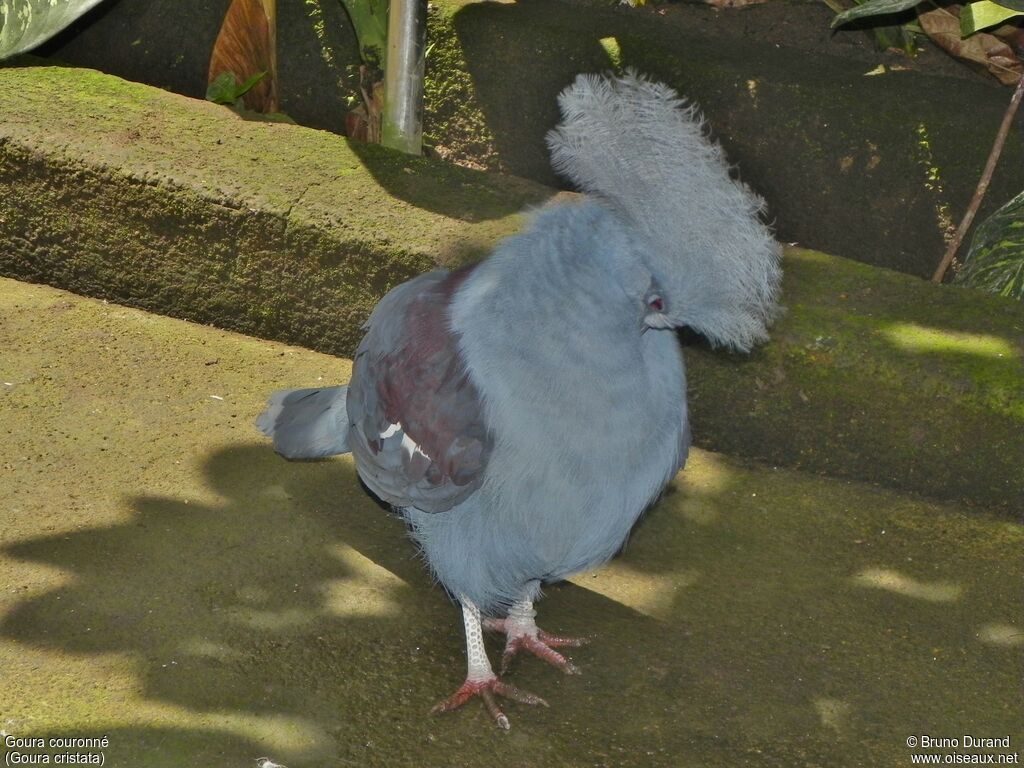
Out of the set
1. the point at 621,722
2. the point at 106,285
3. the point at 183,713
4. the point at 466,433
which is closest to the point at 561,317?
the point at 466,433

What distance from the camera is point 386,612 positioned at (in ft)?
11.3

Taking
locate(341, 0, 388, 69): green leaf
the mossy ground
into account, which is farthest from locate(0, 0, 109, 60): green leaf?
the mossy ground

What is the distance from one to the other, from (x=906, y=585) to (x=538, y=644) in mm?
1169

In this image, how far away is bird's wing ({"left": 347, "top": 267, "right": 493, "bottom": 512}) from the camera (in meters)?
3.03

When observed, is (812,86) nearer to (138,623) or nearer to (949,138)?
(949,138)

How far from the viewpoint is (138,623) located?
3.30 meters

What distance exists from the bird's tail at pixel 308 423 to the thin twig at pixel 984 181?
90.4 inches

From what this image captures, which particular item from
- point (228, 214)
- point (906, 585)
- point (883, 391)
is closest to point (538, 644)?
point (906, 585)

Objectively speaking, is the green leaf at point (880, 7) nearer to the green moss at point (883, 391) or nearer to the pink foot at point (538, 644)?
the green moss at point (883, 391)

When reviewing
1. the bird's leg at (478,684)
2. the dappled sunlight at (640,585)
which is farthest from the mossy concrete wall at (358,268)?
the bird's leg at (478,684)

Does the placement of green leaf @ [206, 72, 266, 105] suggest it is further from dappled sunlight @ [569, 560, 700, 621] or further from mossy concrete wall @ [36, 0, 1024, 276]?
dappled sunlight @ [569, 560, 700, 621]

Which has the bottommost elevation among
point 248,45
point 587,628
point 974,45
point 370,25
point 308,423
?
point 587,628

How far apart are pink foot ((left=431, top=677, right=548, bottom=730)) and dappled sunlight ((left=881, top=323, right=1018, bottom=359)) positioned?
173 centimetres

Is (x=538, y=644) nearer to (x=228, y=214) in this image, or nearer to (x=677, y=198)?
(x=677, y=198)
